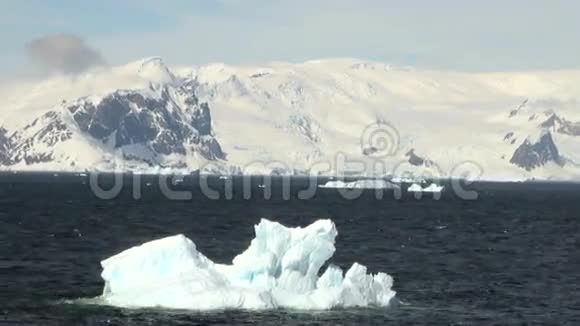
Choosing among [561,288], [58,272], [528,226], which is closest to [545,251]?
[561,288]

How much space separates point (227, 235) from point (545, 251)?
37.7 metres

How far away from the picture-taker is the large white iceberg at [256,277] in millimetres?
61969

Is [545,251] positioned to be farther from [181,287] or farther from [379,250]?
[181,287]

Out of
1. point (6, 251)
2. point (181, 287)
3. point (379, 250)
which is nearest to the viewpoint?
point (181, 287)

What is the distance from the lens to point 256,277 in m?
63.6

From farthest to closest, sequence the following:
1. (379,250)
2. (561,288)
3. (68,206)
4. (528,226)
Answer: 1. (68,206)
2. (528,226)
3. (379,250)
4. (561,288)

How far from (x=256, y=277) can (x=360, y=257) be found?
35.2 meters

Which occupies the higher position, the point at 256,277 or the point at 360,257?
the point at 256,277

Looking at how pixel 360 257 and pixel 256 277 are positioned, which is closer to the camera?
pixel 256 277

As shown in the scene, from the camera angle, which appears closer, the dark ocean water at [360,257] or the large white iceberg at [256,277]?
the dark ocean water at [360,257]

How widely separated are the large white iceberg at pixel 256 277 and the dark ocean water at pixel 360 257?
5.67ft

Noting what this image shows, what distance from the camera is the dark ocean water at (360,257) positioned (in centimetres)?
6041

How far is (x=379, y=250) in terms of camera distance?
10494 centimetres

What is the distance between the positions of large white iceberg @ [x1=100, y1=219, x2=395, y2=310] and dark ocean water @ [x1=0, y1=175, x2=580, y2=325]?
1727mm
